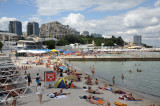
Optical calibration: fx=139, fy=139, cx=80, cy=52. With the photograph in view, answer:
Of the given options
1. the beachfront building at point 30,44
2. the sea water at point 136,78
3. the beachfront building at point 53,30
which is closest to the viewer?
the sea water at point 136,78

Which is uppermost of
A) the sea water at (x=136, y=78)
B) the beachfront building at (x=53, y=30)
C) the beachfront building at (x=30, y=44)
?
the beachfront building at (x=53, y=30)

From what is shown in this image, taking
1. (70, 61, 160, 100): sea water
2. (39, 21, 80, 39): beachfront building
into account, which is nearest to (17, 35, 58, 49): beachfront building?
(70, 61, 160, 100): sea water

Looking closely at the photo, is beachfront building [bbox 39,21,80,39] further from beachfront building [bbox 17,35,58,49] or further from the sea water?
the sea water

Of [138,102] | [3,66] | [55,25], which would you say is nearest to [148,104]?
[138,102]

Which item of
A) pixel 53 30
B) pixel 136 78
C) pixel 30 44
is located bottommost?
pixel 136 78

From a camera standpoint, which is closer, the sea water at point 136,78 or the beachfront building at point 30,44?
the sea water at point 136,78

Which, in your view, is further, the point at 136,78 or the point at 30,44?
the point at 30,44

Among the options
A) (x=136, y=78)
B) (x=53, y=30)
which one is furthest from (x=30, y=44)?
(x=53, y=30)

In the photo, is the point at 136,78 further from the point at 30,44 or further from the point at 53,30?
the point at 53,30

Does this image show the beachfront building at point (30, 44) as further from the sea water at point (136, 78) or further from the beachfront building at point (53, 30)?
the beachfront building at point (53, 30)

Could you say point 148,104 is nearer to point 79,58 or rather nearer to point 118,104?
point 118,104

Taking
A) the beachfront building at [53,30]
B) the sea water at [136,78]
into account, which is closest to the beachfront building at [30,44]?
the sea water at [136,78]

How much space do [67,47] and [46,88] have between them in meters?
62.3

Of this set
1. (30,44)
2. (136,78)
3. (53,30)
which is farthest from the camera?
(53,30)
